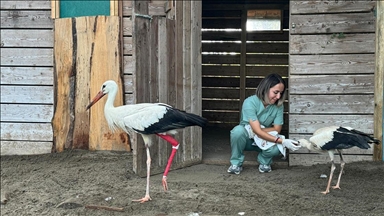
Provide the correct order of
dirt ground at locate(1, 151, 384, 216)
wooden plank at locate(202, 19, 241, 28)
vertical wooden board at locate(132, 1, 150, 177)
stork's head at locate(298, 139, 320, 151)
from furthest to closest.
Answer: wooden plank at locate(202, 19, 241, 28), vertical wooden board at locate(132, 1, 150, 177), stork's head at locate(298, 139, 320, 151), dirt ground at locate(1, 151, 384, 216)

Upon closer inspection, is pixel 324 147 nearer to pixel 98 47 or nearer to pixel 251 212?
pixel 251 212

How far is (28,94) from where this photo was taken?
667 cm

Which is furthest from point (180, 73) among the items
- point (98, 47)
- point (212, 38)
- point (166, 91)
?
point (212, 38)

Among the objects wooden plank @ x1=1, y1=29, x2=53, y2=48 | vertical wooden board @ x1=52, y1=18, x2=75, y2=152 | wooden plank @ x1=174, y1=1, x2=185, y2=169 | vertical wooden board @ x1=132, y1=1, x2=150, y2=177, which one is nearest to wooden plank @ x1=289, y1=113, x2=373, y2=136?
wooden plank @ x1=174, y1=1, x2=185, y2=169

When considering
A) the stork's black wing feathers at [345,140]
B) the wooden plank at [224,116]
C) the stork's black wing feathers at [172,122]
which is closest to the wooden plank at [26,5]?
the stork's black wing feathers at [172,122]

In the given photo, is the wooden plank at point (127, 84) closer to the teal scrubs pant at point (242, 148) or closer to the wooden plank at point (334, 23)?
the teal scrubs pant at point (242, 148)

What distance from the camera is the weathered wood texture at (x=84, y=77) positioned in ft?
21.3

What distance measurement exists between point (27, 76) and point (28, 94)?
9.9 inches

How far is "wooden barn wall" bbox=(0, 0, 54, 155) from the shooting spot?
6.60 meters

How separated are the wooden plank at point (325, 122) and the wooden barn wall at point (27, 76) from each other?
3333 mm

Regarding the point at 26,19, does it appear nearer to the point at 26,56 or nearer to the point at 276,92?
the point at 26,56

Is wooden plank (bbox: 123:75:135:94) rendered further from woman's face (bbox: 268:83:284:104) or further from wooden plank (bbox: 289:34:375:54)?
wooden plank (bbox: 289:34:375:54)

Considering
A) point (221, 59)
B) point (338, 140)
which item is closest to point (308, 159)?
point (338, 140)

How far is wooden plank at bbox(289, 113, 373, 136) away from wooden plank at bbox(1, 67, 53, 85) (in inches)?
132
